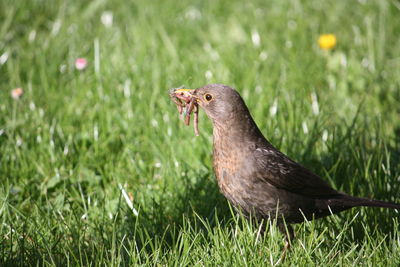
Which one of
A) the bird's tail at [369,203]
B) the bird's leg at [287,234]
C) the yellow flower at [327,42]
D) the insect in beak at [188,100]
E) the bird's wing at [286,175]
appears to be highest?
the yellow flower at [327,42]

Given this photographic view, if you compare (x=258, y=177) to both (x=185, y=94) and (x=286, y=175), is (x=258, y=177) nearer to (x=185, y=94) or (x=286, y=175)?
(x=286, y=175)

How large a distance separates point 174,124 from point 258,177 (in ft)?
4.91

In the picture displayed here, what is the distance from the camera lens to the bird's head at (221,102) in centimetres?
357

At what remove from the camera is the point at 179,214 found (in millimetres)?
3895

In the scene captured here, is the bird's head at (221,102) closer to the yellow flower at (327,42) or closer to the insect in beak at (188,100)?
the insect in beak at (188,100)

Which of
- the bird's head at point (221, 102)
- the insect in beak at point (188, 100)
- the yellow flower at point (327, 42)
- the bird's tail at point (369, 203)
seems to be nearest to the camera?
the bird's tail at point (369, 203)

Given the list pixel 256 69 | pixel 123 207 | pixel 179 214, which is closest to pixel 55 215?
pixel 123 207

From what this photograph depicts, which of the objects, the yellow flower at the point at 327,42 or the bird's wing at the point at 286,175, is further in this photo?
the yellow flower at the point at 327,42

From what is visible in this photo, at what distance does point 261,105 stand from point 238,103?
1.52 m

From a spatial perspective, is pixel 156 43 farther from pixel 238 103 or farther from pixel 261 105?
pixel 238 103

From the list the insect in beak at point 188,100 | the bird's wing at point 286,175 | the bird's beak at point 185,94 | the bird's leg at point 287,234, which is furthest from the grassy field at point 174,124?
the bird's beak at point 185,94

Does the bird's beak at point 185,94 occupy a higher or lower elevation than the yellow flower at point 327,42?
lower

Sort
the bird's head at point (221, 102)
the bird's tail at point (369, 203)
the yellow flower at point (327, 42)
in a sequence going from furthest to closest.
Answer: the yellow flower at point (327, 42) → the bird's head at point (221, 102) → the bird's tail at point (369, 203)

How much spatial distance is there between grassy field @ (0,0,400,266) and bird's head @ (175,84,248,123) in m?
0.61
